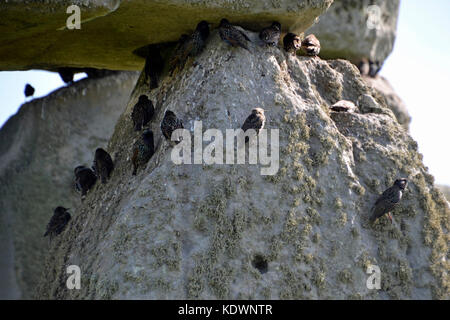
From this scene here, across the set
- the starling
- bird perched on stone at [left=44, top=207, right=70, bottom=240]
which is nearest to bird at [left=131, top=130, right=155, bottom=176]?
bird perched on stone at [left=44, top=207, right=70, bottom=240]

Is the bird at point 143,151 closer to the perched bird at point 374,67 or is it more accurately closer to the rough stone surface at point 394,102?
the perched bird at point 374,67

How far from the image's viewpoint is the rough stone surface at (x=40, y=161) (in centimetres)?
981

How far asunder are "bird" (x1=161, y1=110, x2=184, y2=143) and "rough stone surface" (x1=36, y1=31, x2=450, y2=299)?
0.11 metres

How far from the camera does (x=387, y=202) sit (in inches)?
237

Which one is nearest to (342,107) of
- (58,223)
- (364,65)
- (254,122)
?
(254,122)

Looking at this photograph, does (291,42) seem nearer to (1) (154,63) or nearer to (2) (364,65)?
(1) (154,63)

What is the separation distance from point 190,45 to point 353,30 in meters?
4.48

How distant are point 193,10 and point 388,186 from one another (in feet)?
7.64

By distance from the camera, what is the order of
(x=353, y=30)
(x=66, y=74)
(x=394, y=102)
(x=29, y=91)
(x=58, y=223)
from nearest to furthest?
(x=58, y=223) < (x=66, y=74) < (x=353, y=30) < (x=29, y=91) < (x=394, y=102)

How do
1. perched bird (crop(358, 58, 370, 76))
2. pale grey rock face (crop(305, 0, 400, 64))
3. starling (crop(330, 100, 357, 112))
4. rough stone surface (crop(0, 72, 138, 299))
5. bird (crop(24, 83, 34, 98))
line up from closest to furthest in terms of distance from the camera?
starling (crop(330, 100, 357, 112)) → rough stone surface (crop(0, 72, 138, 299)) → pale grey rock face (crop(305, 0, 400, 64)) → bird (crop(24, 83, 34, 98)) → perched bird (crop(358, 58, 370, 76))

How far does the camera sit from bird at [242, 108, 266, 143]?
604cm

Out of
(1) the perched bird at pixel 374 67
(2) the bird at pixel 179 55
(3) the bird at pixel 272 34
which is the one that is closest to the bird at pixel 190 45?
(2) the bird at pixel 179 55

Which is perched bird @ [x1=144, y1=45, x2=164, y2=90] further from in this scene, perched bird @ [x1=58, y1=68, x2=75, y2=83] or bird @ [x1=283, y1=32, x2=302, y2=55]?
perched bird @ [x1=58, y1=68, x2=75, y2=83]
